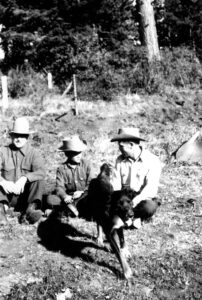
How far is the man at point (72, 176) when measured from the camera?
221 inches

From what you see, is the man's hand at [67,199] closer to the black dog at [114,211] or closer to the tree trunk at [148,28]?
the black dog at [114,211]

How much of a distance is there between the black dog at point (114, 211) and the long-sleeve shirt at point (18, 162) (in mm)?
1981

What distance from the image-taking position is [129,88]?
1463cm

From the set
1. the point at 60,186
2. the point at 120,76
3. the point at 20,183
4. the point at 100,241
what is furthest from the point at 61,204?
the point at 120,76

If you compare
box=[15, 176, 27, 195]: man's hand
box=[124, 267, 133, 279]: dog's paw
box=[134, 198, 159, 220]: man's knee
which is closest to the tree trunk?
box=[15, 176, 27, 195]: man's hand

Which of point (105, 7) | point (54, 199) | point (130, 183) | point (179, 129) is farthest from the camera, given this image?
point (105, 7)

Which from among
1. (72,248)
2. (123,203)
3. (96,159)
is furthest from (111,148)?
(123,203)

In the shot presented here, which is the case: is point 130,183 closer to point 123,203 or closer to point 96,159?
point 123,203

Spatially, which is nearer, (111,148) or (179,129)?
(111,148)

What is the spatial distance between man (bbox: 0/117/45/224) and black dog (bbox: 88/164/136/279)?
1770 millimetres

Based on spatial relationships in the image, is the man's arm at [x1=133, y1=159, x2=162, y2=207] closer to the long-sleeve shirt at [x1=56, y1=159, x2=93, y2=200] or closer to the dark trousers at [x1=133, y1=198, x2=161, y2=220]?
the dark trousers at [x1=133, y1=198, x2=161, y2=220]

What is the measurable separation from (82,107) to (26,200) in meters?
7.64

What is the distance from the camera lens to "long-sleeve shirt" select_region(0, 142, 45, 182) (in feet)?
19.3

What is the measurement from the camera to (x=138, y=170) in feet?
16.9
